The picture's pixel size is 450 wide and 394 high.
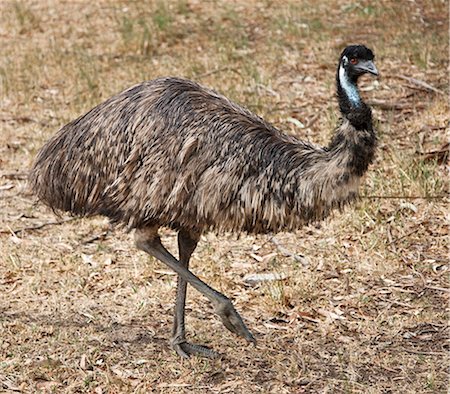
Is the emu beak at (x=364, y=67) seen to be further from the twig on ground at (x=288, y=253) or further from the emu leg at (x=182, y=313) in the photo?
the twig on ground at (x=288, y=253)

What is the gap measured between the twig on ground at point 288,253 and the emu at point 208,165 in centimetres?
125

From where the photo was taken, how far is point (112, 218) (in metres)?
4.62

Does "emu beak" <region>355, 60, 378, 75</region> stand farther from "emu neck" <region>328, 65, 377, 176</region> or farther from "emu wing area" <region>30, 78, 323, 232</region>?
"emu wing area" <region>30, 78, 323, 232</region>

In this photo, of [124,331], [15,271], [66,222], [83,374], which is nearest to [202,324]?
[124,331]

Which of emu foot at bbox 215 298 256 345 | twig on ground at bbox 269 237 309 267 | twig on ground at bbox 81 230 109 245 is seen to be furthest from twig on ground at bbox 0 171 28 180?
emu foot at bbox 215 298 256 345

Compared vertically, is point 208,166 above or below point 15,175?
above

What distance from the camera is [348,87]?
4320 millimetres

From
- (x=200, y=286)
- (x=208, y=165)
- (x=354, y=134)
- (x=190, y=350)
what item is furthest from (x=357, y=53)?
(x=190, y=350)

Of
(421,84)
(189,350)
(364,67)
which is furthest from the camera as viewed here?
(421,84)

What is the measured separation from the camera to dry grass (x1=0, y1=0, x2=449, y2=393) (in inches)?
186

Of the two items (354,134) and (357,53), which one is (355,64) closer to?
(357,53)

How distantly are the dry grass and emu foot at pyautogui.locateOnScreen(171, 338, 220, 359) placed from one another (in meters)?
0.07

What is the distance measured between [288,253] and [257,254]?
0.64 ft

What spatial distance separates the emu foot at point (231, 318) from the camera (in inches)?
178
